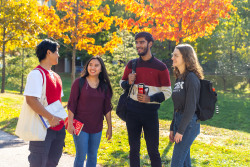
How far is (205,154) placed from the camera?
6.06 metres

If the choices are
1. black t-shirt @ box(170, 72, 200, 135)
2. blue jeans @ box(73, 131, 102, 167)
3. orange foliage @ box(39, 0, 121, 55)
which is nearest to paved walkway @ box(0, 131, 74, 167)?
blue jeans @ box(73, 131, 102, 167)

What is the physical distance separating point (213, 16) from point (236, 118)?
9.46 metres

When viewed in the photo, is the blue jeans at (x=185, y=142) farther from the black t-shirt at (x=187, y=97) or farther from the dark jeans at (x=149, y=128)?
the dark jeans at (x=149, y=128)

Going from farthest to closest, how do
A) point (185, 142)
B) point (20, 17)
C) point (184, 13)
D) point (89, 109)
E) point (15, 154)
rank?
point (20, 17), point (184, 13), point (15, 154), point (89, 109), point (185, 142)

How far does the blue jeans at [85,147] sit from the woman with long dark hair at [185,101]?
106 cm

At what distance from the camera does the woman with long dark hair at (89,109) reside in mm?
3584

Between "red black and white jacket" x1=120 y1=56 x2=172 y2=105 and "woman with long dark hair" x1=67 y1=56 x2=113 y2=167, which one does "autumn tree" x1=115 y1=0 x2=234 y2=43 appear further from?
"woman with long dark hair" x1=67 y1=56 x2=113 y2=167

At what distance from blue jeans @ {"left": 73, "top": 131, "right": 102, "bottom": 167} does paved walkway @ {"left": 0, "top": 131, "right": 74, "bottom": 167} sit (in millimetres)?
1346

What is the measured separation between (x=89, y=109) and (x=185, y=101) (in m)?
1.23

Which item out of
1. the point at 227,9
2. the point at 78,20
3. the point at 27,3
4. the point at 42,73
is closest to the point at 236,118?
the point at 227,9

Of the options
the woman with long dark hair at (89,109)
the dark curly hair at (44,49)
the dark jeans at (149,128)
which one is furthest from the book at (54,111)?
the dark jeans at (149,128)

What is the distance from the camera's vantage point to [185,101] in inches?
127

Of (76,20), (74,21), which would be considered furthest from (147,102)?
(76,20)

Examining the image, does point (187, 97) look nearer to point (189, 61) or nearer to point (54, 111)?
point (189, 61)
